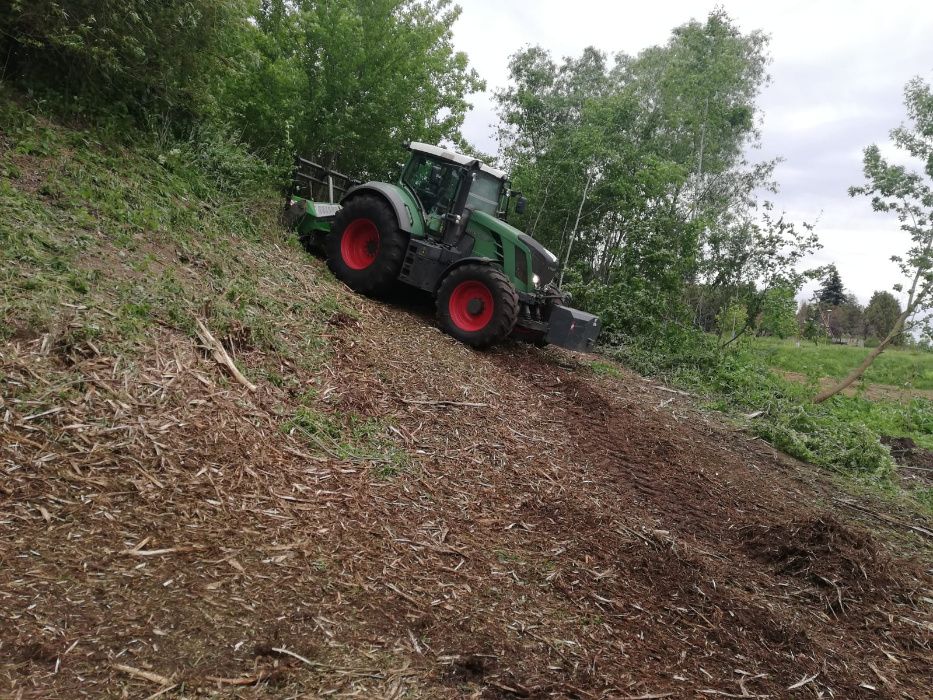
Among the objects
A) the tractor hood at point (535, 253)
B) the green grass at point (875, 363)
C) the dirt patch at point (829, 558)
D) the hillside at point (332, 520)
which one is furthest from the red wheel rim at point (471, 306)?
the green grass at point (875, 363)

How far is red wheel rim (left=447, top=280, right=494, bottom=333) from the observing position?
9039 millimetres

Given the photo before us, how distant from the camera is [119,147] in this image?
8242 mm

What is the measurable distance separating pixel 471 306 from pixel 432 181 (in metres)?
2.13

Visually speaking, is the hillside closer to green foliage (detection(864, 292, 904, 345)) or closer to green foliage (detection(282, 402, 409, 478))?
green foliage (detection(282, 402, 409, 478))

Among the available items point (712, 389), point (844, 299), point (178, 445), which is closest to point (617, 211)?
point (712, 389)

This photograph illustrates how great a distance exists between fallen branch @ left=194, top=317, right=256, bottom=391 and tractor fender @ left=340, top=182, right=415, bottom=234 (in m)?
4.29

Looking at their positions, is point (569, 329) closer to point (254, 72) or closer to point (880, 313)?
point (254, 72)

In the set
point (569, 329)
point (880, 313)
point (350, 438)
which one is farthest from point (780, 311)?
point (880, 313)

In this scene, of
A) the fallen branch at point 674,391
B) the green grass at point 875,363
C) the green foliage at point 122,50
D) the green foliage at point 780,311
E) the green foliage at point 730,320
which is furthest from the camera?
the green grass at point 875,363

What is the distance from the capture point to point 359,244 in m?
9.81

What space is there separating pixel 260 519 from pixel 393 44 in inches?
652

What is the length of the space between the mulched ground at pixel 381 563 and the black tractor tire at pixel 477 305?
260 centimetres

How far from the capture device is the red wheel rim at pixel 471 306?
29.7 feet

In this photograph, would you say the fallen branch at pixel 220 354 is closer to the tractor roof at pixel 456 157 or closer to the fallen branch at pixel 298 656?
the fallen branch at pixel 298 656
